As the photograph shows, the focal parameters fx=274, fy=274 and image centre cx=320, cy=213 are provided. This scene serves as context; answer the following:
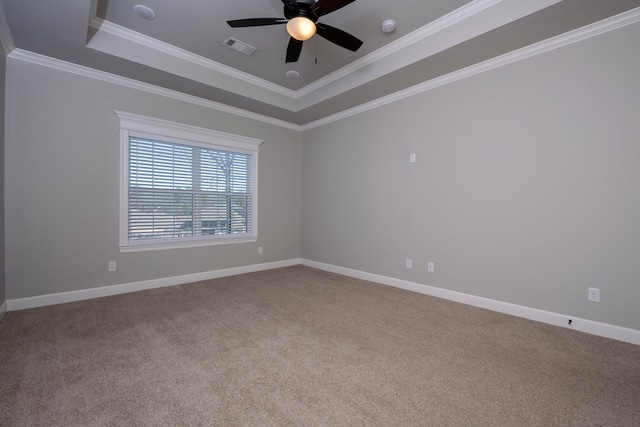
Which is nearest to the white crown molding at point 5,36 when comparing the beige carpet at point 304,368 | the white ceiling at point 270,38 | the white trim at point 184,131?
the white ceiling at point 270,38

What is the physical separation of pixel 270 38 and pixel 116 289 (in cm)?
353

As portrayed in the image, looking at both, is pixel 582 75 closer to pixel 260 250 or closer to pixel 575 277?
pixel 575 277

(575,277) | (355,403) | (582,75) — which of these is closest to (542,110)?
(582,75)

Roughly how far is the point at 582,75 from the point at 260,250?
4.58 m

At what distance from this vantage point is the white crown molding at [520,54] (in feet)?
7.59

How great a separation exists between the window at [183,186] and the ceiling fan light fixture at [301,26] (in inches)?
97.7

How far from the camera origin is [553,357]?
2057mm

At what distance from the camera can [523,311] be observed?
280cm

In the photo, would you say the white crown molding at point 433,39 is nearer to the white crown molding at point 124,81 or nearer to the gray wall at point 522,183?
the gray wall at point 522,183

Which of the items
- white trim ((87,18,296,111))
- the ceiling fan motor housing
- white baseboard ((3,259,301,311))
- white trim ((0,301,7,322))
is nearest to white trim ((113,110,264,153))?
white trim ((87,18,296,111))

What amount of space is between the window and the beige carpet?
1.15 meters

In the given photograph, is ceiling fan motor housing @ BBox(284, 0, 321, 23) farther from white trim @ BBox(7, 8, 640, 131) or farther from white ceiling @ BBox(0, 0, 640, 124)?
white trim @ BBox(7, 8, 640, 131)

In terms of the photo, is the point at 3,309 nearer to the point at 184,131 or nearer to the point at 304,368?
the point at 184,131

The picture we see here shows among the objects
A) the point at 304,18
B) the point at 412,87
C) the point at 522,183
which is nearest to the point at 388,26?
the point at 412,87
